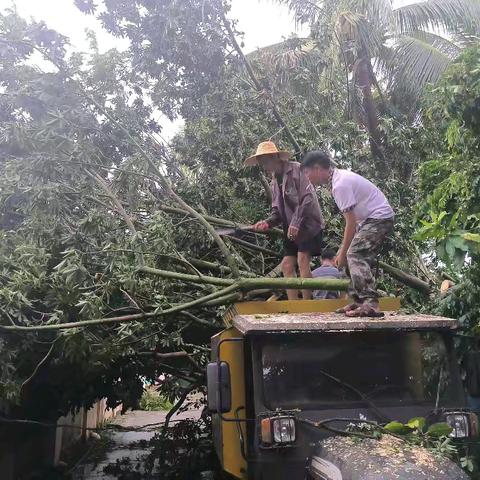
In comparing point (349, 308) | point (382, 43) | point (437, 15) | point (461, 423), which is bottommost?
point (461, 423)

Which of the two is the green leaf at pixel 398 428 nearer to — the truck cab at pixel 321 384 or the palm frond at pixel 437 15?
the truck cab at pixel 321 384

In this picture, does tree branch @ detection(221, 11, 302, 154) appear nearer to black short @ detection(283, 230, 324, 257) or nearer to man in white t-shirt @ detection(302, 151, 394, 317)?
black short @ detection(283, 230, 324, 257)

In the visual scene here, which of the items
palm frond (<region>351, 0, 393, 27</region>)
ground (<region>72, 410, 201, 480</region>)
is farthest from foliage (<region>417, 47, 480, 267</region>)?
ground (<region>72, 410, 201, 480</region>)

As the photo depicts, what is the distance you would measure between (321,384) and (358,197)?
176 cm

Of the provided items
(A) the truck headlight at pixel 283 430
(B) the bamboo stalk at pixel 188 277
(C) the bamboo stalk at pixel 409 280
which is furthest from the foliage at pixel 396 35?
(A) the truck headlight at pixel 283 430

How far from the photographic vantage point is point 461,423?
172 inches

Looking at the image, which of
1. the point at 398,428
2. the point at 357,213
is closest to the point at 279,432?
the point at 398,428

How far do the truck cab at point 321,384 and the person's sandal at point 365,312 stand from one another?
119 millimetres

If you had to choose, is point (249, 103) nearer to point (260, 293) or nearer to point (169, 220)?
point (169, 220)

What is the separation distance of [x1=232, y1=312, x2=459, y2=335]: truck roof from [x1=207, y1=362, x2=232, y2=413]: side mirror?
0.31m

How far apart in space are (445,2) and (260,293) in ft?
23.3

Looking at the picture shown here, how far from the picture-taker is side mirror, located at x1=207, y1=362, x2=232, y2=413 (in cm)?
437

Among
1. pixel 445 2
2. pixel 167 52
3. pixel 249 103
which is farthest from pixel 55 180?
pixel 445 2

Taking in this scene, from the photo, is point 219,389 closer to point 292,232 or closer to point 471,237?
point 471,237
